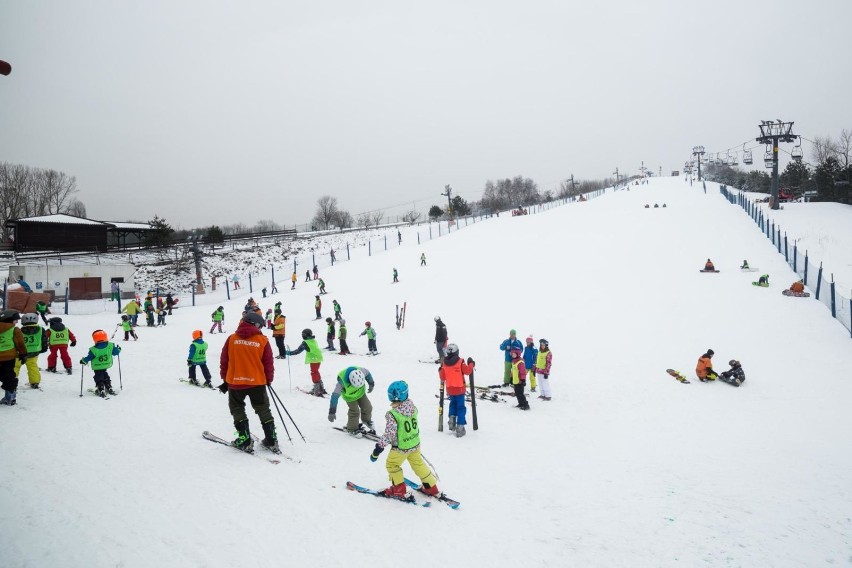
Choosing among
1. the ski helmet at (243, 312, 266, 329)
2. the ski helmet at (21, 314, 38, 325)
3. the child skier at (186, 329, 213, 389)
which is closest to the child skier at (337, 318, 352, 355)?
the child skier at (186, 329, 213, 389)

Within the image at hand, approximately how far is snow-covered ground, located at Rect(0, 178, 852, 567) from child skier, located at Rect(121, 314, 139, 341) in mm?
429

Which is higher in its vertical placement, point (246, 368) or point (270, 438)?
point (246, 368)

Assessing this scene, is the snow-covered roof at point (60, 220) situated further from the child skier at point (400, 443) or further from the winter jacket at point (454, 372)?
the child skier at point (400, 443)

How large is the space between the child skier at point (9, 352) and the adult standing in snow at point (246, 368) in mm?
5000

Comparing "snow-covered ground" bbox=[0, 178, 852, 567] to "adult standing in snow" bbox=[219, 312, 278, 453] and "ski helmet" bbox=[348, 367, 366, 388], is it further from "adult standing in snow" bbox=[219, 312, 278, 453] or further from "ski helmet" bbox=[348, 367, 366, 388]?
"ski helmet" bbox=[348, 367, 366, 388]

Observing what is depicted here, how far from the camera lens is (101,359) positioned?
9086mm

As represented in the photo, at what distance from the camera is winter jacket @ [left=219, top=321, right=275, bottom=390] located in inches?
240

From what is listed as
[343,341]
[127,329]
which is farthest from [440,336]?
[127,329]

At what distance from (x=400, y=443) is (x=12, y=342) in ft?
25.9

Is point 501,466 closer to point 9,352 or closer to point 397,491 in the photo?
point 397,491

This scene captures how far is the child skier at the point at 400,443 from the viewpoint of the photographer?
532 cm

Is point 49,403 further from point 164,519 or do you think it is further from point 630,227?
point 630,227

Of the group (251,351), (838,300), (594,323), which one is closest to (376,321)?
(594,323)

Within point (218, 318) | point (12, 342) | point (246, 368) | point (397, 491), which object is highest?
point (12, 342)
